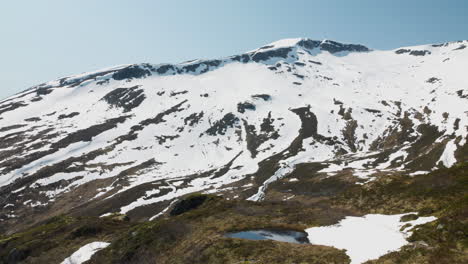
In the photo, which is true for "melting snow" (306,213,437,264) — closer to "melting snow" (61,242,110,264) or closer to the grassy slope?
the grassy slope

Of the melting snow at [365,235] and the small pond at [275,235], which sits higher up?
the melting snow at [365,235]

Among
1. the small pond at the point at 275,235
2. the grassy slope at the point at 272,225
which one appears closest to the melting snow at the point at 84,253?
the grassy slope at the point at 272,225

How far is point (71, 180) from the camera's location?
18562 cm

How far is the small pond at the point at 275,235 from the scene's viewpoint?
110 ft

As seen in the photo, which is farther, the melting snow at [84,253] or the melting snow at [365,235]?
the melting snow at [84,253]

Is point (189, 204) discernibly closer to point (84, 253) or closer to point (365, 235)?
point (84, 253)

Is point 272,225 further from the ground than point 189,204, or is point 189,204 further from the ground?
point 272,225

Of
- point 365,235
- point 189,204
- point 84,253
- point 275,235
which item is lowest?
point 189,204

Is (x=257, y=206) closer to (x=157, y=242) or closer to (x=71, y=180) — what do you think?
(x=157, y=242)

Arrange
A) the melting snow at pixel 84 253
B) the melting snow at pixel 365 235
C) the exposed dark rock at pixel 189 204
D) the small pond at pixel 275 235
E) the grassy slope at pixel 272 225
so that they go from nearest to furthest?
the grassy slope at pixel 272 225, the melting snow at pixel 365 235, the small pond at pixel 275 235, the melting snow at pixel 84 253, the exposed dark rock at pixel 189 204

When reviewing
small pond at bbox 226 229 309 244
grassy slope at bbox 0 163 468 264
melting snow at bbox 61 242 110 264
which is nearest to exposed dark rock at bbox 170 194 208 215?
grassy slope at bbox 0 163 468 264

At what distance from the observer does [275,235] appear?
36281 mm

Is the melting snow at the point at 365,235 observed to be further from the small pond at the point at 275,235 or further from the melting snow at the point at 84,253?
the melting snow at the point at 84,253

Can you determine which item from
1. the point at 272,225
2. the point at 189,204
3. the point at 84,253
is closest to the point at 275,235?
the point at 272,225
